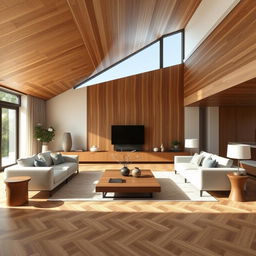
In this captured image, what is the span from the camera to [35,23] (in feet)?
12.0

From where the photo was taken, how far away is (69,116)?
28.3 ft

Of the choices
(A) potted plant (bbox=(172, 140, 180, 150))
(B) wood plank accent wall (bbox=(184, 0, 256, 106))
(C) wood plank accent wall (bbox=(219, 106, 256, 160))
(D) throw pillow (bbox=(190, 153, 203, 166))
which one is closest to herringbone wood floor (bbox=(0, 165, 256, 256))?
(D) throw pillow (bbox=(190, 153, 203, 166))

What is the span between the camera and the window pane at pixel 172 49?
8430 mm

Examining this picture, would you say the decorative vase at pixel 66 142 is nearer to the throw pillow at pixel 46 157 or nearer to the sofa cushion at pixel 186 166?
the throw pillow at pixel 46 157

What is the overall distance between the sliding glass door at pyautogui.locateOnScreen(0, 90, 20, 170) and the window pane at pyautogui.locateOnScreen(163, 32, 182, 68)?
5797 mm

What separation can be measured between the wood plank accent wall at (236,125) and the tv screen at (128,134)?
307 cm

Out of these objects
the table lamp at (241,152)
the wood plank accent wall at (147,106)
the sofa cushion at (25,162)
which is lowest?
the sofa cushion at (25,162)

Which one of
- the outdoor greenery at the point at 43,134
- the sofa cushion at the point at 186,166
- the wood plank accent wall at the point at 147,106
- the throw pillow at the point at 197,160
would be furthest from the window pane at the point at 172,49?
the outdoor greenery at the point at 43,134

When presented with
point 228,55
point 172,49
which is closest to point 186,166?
point 228,55

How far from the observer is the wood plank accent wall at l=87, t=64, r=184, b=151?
8344 mm

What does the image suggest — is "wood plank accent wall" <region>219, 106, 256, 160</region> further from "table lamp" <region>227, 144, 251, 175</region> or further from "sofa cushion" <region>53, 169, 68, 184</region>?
"sofa cushion" <region>53, 169, 68, 184</region>

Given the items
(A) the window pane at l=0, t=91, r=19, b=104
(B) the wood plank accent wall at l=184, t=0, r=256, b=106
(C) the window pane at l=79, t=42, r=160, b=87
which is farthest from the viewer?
(C) the window pane at l=79, t=42, r=160, b=87

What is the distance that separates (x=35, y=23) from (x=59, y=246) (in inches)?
138

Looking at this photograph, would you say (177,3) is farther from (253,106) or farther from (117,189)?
(117,189)
